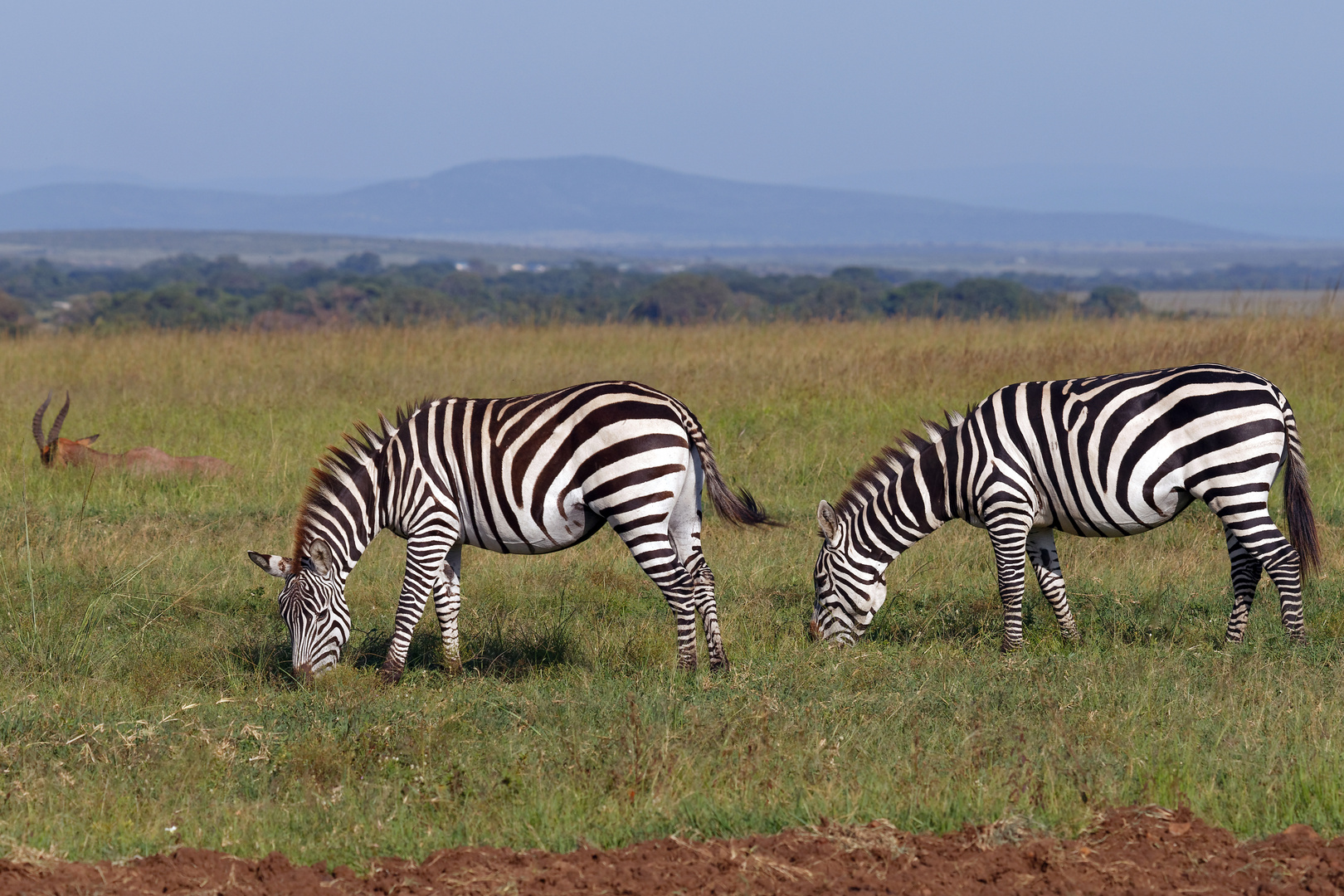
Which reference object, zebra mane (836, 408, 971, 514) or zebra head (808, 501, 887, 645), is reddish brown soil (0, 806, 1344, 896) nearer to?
zebra head (808, 501, 887, 645)

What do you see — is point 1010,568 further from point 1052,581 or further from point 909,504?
point 909,504

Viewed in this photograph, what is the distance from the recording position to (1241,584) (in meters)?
6.92

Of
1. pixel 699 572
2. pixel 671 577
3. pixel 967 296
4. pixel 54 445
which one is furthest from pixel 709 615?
pixel 967 296

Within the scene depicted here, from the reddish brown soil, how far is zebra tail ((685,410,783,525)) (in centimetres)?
260

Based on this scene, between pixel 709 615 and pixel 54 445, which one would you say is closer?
pixel 709 615

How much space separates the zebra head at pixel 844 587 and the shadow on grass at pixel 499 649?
4.27ft

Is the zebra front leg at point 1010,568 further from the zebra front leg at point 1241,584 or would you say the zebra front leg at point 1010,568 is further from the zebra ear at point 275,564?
the zebra ear at point 275,564

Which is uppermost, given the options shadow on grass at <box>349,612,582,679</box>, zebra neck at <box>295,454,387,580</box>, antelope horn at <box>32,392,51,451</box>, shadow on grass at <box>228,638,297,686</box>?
zebra neck at <box>295,454,387,580</box>

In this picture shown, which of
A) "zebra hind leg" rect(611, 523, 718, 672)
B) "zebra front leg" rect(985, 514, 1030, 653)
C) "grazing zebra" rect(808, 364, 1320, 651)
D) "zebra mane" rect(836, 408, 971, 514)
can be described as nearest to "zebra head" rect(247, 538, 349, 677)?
"zebra hind leg" rect(611, 523, 718, 672)

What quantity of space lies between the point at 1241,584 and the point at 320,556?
182 inches

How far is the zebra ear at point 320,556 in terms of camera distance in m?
6.38

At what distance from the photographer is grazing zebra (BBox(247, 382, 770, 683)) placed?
625 cm

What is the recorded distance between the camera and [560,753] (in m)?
4.93

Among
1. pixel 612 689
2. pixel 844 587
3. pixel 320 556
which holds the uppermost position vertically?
pixel 320 556
